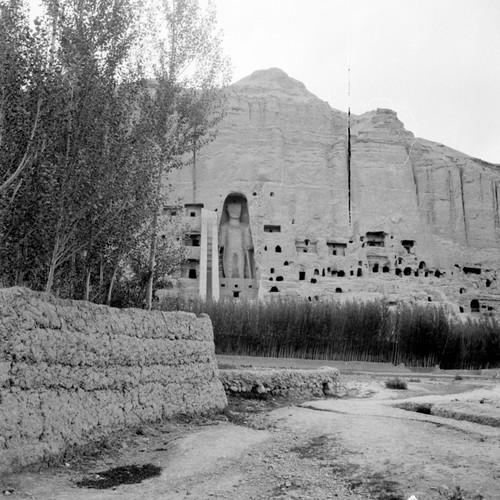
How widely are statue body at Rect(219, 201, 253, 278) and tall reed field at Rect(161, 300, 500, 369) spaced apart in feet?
50.0

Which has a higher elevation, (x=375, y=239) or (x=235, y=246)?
(x=375, y=239)

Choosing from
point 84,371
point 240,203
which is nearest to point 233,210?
point 240,203

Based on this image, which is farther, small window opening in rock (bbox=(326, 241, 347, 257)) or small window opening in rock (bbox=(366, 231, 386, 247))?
small window opening in rock (bbox=(366, 231, 386, 247))

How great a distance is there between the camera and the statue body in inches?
1686

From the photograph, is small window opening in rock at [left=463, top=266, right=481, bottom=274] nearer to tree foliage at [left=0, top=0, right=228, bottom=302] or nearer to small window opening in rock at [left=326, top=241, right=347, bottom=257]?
small window opening in rock at [left=326, top=241, right=347, bottom=257]

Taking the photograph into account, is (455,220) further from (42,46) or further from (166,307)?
(42,46)

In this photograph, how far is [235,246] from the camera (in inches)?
1706

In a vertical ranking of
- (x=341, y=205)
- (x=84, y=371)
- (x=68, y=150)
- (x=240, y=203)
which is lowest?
(x=84, y=371)

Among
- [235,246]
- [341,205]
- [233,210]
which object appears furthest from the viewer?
[341,205]

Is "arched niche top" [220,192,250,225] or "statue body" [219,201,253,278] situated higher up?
"arched niche top" [220,192,250,225]

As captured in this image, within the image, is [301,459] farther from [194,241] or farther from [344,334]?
[194,241]

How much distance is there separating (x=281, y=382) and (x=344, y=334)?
49.7ft

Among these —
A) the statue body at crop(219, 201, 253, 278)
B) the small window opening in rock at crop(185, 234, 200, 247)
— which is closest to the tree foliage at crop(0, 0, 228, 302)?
the small window opening in rock at crop(185, 234, 200, 247)

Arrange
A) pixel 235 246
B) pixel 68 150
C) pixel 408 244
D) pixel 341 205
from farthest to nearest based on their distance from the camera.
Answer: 1. pixel 341 205
2. pixel 408 244
3. pixel 235 246
4. pixel 68 150
